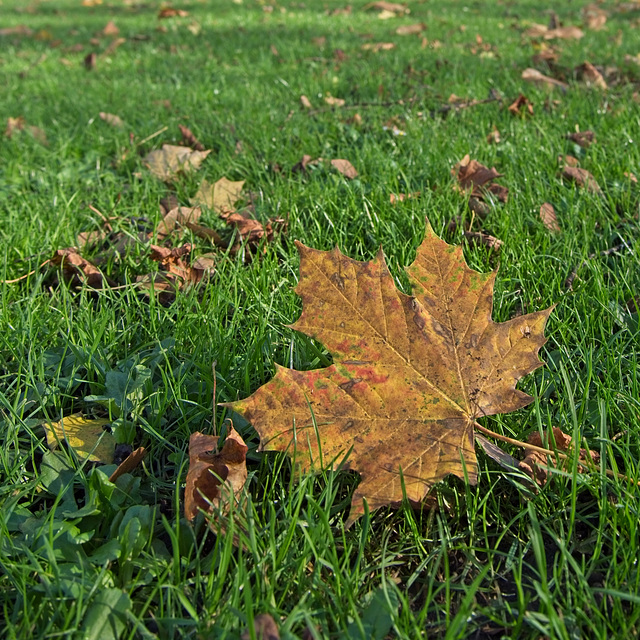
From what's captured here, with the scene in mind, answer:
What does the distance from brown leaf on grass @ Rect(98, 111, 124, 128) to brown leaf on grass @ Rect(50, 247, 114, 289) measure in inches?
60.9

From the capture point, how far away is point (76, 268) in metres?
1.89

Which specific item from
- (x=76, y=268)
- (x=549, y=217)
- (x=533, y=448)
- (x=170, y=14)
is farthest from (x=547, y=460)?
(x=170, y=14)

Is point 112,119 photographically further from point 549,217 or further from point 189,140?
point 549,217

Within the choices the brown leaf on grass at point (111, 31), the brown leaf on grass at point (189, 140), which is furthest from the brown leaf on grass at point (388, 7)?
the brown leaf on grass at point (189, 140)

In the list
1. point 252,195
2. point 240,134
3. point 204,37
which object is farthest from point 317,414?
point 204,37

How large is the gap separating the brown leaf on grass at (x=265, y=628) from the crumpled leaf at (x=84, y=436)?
51 centimetres

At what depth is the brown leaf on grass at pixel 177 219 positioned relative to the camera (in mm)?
2102

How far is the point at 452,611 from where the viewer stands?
0.98 meters

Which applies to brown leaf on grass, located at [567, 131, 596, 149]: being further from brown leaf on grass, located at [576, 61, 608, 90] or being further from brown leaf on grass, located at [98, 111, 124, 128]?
brown leaf on grass, located at [98, 111, 124, 128]

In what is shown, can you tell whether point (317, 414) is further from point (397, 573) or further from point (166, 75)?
point (166, 75)

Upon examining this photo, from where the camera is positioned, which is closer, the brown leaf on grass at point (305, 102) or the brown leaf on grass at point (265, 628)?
the brown leaf on grass at point (265, 628)

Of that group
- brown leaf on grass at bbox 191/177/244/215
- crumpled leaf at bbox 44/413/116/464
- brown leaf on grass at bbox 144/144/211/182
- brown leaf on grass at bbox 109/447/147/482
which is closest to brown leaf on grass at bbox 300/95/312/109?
brown leaf on grass at bbox 144/144/211/182

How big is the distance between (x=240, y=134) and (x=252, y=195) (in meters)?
0.72

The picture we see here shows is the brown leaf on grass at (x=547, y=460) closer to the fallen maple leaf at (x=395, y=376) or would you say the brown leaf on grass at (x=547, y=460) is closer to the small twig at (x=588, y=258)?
the fallen maple leaf at (x=395, y=376)
